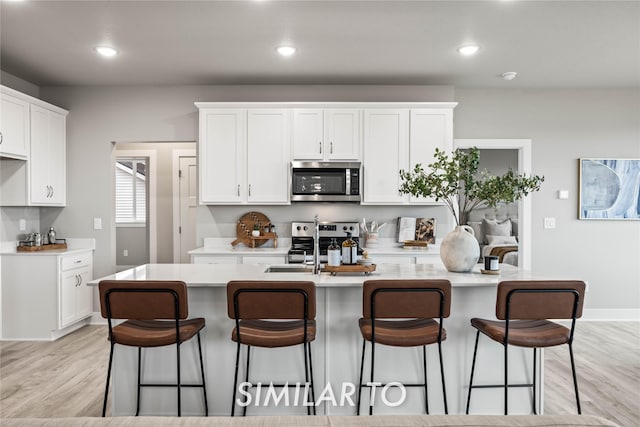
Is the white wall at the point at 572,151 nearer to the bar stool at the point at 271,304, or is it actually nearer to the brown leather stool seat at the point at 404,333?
the brown leather stool seat at the point at 404,333

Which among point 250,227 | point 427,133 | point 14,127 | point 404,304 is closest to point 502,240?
point 427,133

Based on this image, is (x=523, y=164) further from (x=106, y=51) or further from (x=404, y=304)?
(x=106, y=51)

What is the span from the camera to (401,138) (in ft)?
15.0

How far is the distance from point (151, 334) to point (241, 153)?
2628 millimetres

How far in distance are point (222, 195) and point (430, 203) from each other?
7.34 feet

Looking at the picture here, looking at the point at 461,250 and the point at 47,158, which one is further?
the point at 47,158

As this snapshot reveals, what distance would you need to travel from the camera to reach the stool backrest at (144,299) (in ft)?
7.20

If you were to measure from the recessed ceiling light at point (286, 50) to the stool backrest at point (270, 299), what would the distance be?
2352 millimetres

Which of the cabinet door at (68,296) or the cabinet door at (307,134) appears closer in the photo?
the cabinet door at (68,296)

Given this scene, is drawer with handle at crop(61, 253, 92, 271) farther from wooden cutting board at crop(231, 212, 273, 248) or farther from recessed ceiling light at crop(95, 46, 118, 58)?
recessed ceiling light at crop(95, 46, 118, 58)

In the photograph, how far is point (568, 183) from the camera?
5094mm

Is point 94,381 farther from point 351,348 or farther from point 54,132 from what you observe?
point 54,132

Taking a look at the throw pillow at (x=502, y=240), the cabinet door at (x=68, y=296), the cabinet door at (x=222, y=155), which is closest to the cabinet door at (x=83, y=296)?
the cabinet door at (x=68, y=296)

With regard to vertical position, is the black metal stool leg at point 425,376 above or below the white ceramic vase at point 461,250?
below
